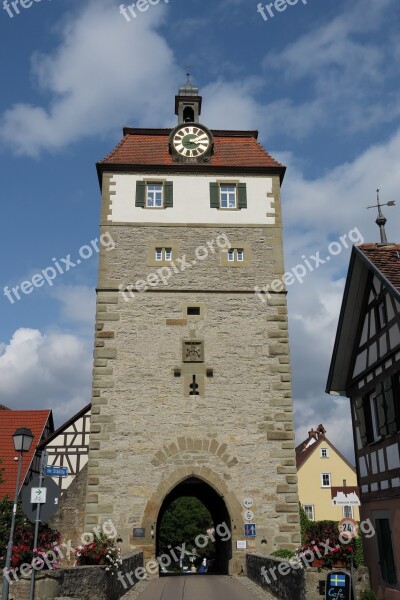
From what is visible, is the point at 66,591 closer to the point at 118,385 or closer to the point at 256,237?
the point at 118,385

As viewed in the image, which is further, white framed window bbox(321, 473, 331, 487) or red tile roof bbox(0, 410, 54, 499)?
white framed window bbox(321, 473, 331, 487)

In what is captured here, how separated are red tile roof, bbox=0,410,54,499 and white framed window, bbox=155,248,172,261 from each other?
12.4 m

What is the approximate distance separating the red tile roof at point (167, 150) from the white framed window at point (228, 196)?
83 centimetres

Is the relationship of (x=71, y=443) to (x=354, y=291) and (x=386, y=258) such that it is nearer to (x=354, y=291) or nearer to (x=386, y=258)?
(x=354, y=291)

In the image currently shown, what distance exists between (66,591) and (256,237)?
12907mm

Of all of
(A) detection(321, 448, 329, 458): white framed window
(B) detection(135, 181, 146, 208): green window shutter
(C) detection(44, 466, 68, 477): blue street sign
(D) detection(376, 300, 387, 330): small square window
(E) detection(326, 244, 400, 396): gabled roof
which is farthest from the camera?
(A) detection(321, 448, 329, 458): white framed window

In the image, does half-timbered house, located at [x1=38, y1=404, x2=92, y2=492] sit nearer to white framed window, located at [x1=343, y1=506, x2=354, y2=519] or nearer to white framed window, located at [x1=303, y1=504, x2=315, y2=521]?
white framed window, located at [x1=343, y1=506, x2=354, y2=519]

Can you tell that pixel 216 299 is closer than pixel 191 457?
No

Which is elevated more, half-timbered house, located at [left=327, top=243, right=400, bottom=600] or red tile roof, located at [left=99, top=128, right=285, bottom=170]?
red tile roof, located at [left=99, top=128, right=285, bottom=170]

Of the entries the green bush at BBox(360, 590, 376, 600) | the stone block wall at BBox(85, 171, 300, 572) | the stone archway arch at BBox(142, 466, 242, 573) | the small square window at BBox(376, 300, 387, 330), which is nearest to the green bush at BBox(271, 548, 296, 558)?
the stone block wall at BBox(85, 171, 300, 572)

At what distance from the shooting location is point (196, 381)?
1767cm

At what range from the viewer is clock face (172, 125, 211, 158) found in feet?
68.6

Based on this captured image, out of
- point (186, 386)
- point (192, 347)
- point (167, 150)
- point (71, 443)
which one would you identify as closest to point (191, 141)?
point (167, 150)

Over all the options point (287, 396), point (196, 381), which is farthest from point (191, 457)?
point (287, 396)
